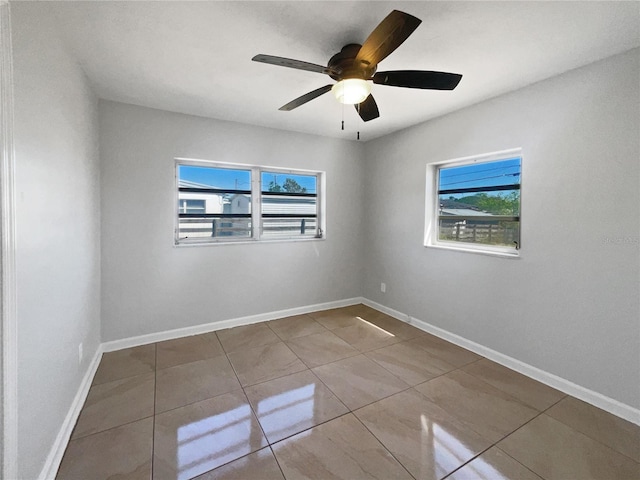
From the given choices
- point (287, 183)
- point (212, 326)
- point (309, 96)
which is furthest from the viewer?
Answer: point (287, 183)

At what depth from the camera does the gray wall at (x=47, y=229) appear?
1.20 m

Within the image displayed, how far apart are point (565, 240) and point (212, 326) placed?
11.5 feet

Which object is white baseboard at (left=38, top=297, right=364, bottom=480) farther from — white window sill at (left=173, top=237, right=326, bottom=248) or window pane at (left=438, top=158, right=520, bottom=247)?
window pane at (left=438, top=158, right=520, bottom=247)

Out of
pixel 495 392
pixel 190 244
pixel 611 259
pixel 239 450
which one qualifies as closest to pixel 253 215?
pixel 190 244

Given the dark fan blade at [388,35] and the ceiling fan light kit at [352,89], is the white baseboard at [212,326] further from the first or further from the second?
the dark fan blade at [388,35]

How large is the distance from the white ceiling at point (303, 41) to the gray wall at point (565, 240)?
Result: 10.4 inches

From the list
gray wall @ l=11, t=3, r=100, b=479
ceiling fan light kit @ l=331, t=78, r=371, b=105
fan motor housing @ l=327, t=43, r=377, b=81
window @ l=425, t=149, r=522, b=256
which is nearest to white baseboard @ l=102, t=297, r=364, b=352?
gray wall @ l=11, t=3, r=100, b=479

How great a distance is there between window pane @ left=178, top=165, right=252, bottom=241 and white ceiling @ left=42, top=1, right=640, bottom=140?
33.9 inches

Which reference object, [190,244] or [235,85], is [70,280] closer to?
[190,244]

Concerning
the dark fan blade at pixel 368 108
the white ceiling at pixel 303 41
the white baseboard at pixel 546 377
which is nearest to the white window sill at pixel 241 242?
the white ceiling at pixel 303 41

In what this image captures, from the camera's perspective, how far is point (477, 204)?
2.90m

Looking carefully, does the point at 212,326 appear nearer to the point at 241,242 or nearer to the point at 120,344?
the point at 120,344

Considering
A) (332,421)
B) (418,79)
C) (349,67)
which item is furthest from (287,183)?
(332,421)

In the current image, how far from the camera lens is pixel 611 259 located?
1.94 m
